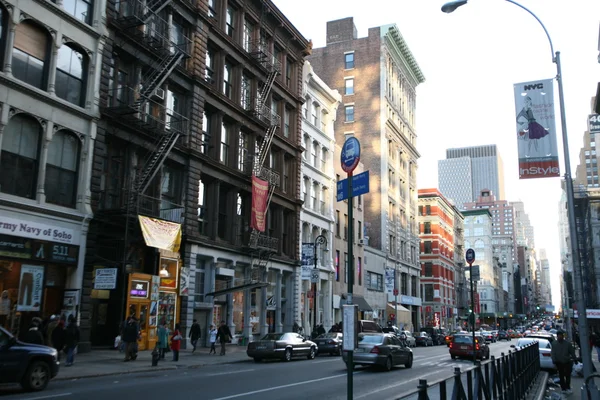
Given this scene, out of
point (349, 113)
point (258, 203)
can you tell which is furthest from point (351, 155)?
point (349, 113)

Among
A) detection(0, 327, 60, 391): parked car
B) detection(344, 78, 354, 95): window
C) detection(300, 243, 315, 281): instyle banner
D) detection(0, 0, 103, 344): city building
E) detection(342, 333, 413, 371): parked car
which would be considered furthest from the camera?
detection(344, 78, 354, 95): window

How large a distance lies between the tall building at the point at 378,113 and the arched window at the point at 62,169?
49.0m

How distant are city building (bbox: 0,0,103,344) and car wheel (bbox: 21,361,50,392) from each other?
8.39 meters

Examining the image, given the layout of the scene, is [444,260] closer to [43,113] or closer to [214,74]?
[214,74]

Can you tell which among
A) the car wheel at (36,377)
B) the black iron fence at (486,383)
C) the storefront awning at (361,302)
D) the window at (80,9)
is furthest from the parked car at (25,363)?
the storefront awning at (361,302)

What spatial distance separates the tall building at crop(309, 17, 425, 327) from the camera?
73.1 metres

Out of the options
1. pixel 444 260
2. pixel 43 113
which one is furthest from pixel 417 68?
pixel 43 113

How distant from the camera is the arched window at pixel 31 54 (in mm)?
23203

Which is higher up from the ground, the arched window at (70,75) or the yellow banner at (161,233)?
the arched window at (70,75)

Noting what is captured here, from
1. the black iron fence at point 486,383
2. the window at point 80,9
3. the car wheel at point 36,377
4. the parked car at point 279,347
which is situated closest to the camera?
the black iron fence at point 486,383

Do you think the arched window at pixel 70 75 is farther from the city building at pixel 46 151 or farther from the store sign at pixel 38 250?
the store sign at pixel 38 250

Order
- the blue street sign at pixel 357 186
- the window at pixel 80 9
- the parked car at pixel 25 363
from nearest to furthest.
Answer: the blue street sign at pixel 357 186 → the parked car at pixel 25 363 → the window at pixel 80 9

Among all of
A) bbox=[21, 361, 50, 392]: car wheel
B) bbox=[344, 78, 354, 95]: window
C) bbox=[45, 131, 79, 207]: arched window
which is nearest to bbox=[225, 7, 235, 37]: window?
bbox=[45, 131, 79, 207]: arched window

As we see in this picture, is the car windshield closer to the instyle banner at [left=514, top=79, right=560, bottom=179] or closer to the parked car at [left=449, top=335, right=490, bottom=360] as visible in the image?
the parked car at [left=449, top=335, right=490, bottom=360]
